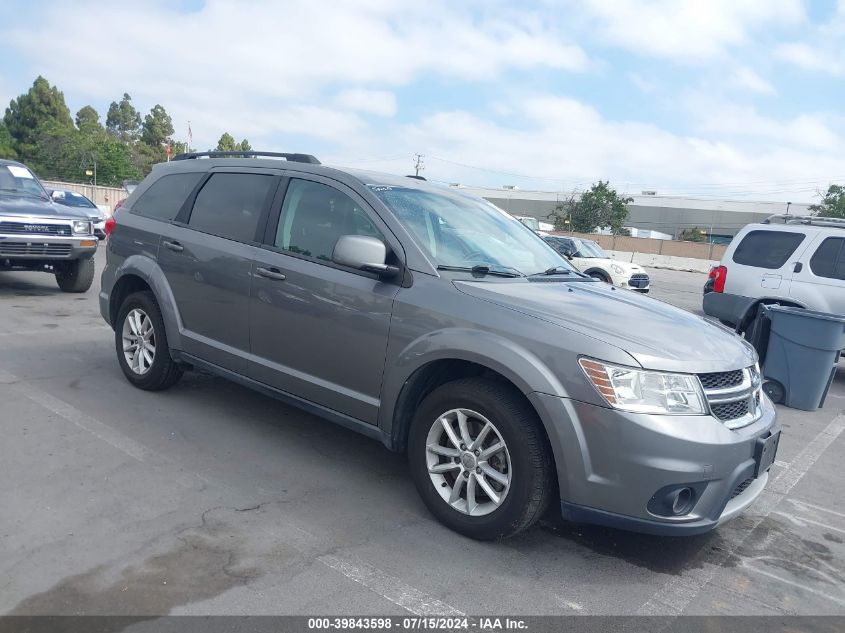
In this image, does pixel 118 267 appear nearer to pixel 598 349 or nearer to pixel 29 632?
pixel 29 632

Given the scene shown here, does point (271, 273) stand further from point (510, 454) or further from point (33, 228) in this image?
point (33, 228)

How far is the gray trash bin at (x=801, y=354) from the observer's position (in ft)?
22.7

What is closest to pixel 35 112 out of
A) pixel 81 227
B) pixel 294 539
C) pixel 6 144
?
pixel 6 144

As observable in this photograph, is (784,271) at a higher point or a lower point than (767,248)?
lower

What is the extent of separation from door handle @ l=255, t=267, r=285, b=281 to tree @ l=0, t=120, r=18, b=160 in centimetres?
5794

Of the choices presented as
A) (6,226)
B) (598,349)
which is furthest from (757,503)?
(6,226)

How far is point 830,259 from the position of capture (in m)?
8.84

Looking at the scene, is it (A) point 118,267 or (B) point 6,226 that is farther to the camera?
(B) point 6,226

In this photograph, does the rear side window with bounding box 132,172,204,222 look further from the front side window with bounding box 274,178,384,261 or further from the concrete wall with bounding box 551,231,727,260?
the concrete wall with bounding box 551,231,727,260

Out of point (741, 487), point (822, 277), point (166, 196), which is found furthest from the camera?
point (822, 277)

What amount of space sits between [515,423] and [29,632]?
2145 mm

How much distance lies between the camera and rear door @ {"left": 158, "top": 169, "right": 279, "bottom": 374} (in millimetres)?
4801

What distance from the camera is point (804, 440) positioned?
6207mm

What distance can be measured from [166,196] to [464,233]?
2.58m
